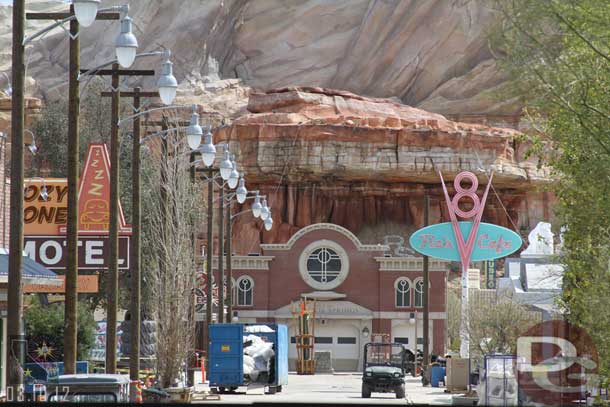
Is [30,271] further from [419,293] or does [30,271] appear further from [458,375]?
[419,293]

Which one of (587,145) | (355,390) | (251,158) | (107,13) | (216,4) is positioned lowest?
(355,390)

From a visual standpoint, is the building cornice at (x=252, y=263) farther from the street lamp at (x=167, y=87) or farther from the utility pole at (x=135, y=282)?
the street lamp at (x=167, y=87)

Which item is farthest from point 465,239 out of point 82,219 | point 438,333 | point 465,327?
point 82,219

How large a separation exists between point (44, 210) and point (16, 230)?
73.5 ft

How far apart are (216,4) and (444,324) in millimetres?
61505

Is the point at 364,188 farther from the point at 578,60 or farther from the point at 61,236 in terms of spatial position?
the point at 578,60

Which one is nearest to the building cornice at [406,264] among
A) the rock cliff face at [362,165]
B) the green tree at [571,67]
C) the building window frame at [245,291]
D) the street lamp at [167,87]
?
the building window frame at [245,291]

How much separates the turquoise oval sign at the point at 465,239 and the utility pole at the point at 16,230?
163ft

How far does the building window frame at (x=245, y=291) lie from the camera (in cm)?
8738

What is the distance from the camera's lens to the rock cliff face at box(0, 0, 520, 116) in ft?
438

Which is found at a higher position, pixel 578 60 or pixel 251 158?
pixel 251 158

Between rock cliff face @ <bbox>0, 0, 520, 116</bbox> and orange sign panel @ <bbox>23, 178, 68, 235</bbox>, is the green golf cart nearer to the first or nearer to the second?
orange sign panel @ <bbox>23, 178, 68, 235</bbox>

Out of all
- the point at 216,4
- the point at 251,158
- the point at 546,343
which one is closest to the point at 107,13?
the point at 546,343

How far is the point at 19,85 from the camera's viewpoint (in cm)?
2298
